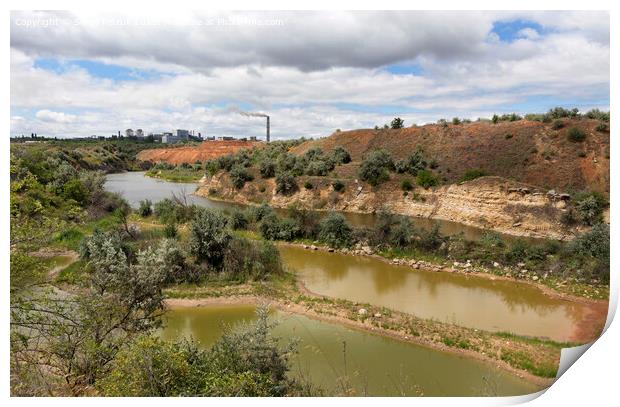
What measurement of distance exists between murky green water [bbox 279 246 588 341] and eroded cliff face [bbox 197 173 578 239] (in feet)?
31.8

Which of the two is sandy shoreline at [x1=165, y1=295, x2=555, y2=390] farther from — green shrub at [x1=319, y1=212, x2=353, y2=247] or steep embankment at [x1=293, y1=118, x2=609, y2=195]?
steep embankment at [x1=293, y1=118, x2=609, y2=195]

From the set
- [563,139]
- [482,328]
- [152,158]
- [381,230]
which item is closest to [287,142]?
[152,158]

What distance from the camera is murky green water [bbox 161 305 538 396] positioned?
827 cm

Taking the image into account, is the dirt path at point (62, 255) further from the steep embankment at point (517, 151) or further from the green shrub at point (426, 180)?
the green shrub at point (426, 180)

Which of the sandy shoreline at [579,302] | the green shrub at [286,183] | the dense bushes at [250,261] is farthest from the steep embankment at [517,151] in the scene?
the dense bushes at [250,261]

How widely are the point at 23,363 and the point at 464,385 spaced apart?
26.2 feet

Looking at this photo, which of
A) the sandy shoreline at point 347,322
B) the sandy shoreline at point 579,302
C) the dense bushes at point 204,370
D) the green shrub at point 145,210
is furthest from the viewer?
the green shrub at point 145,210

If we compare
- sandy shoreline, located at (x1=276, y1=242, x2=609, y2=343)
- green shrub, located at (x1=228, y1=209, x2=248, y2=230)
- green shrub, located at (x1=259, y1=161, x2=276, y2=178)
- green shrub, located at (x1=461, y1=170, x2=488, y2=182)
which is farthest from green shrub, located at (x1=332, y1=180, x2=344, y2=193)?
sandy shoreline, located at (x1=276, y1=242, x2=609, y2=343)

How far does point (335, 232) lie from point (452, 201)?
11.2 m

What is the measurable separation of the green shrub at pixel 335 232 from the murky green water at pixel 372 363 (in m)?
7.46

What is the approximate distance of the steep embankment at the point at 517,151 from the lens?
25812 millimetres

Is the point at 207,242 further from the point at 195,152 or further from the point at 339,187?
the point at 195,152

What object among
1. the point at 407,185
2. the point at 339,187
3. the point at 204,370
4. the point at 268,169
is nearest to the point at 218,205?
the point at 268,169

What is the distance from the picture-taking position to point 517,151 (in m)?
29.2
